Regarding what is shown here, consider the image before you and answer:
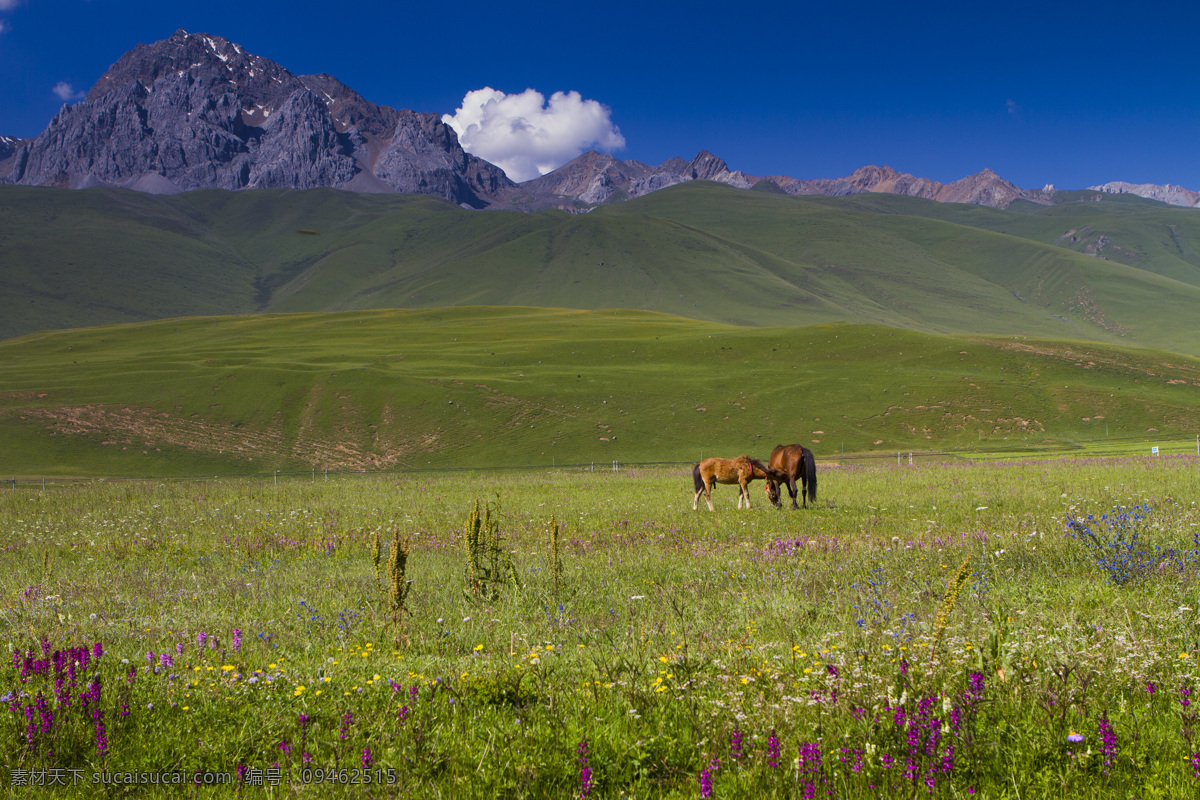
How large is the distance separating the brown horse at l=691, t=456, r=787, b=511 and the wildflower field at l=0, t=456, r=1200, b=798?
694cm

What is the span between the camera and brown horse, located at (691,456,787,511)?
21.0m

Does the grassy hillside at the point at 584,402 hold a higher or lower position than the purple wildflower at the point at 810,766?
higher

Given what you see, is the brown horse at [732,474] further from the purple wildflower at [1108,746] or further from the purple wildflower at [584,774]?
the purple wildflower at [584,774]

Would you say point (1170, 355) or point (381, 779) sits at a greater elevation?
point (1170, 355)

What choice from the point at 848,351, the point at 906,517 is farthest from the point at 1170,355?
the point at 906,517

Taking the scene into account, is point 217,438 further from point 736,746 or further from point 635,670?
point 736,746

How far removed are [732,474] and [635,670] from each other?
53.8ft

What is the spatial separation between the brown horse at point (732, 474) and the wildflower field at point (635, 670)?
273 inches

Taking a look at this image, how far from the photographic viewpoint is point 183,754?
479cm

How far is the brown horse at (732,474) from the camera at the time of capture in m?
21.0

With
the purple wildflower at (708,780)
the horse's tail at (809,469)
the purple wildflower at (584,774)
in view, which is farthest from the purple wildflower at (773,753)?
the horse's tail at (809,469)

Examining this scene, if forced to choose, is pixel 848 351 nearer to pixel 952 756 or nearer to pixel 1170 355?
pixel 1170 355

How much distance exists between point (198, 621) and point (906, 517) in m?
15.0

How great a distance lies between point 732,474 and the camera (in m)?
21.5
